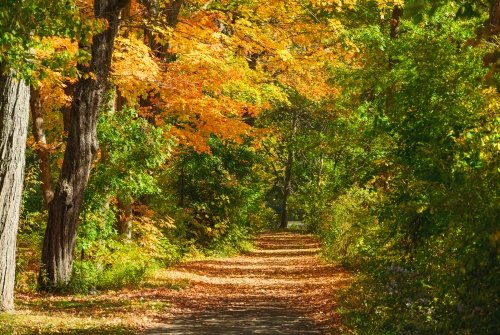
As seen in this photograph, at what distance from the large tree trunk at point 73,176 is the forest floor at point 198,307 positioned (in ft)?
2.29

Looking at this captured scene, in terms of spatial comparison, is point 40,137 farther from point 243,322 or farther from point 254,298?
point 243,322

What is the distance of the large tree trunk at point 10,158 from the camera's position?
36.4ft

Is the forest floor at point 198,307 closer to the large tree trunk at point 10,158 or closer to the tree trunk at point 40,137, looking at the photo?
the large tree trunk at point 10,158

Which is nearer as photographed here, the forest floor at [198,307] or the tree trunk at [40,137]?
the forest floor at [198,307]

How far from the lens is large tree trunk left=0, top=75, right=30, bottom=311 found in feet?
36.4

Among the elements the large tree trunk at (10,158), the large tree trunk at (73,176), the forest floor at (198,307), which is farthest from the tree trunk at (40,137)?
the large tree trunk at (10,158)

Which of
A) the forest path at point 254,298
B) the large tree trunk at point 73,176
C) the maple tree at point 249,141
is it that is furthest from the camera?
the large tree trunk at point 73,176

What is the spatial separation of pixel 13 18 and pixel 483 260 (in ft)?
17.8

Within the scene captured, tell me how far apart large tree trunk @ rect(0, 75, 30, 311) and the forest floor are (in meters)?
1.09

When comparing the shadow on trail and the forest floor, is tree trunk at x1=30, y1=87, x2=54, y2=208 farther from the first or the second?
the shadow on trail

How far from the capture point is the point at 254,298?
16.1 m

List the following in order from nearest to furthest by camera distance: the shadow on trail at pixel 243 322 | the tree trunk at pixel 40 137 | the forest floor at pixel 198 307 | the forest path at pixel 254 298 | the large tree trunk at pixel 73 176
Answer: the forest floor at pixel 198 307 < the shadow on trail at pixel 243 322 < the forest path at pixel 254 298 < the large tree trunk at pixel 73 176 < the tree trunk at pixel 40 137

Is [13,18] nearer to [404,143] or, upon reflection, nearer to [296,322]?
[404,143]

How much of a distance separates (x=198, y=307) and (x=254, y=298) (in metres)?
2.18
